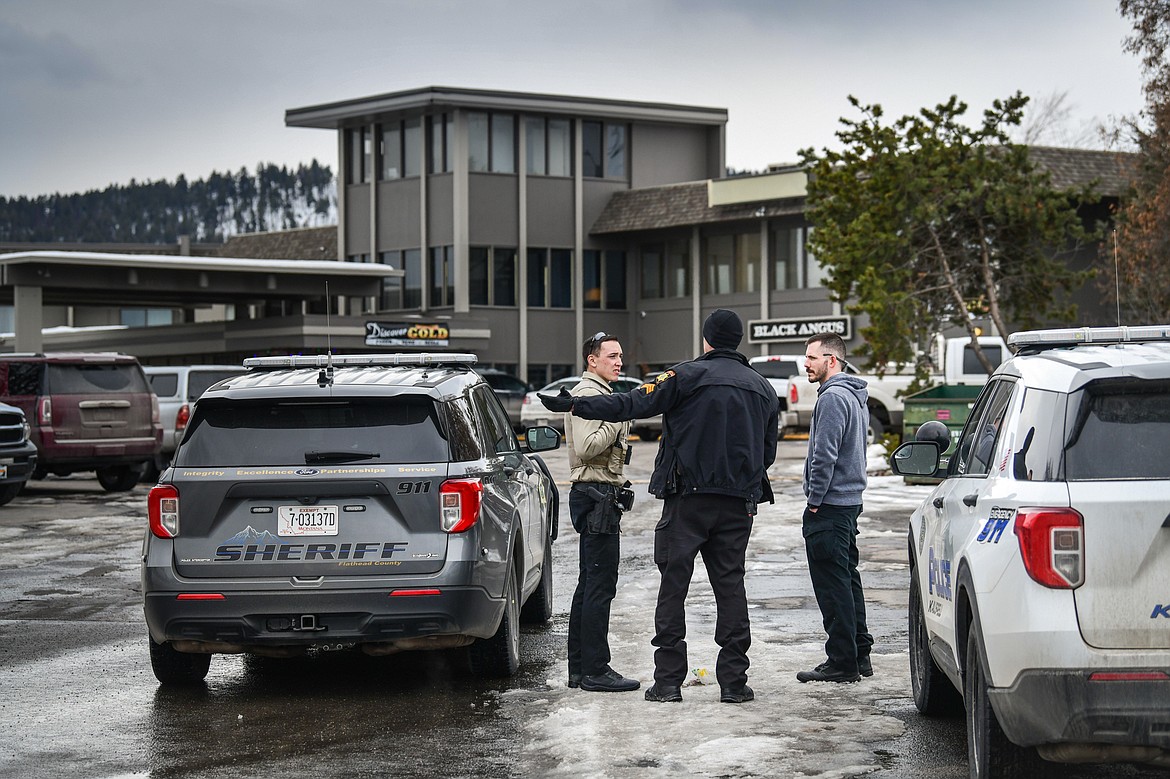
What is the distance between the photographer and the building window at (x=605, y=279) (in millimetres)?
57969

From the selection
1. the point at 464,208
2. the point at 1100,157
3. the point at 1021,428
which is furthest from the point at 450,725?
the point at 464,208

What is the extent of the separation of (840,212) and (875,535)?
1375 cm

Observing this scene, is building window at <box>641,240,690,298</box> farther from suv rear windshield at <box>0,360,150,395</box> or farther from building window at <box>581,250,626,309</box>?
suv rear windshield at <box>0,360,150,395</box>

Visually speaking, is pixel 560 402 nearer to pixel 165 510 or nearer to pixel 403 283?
pixel 165 510

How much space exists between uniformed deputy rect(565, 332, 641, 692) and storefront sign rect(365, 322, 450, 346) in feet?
146

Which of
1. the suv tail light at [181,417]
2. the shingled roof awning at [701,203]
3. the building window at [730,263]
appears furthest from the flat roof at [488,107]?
the suv tail light at [181,417]

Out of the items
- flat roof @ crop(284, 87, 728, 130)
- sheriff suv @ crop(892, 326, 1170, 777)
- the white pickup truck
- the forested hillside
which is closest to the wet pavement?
sheriff suv @ crop(892, 326, 1170, 777)

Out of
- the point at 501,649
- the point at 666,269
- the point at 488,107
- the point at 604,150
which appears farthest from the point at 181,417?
the point at 604,150

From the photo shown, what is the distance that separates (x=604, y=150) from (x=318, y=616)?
50980 millimetres

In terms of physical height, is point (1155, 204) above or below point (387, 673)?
above

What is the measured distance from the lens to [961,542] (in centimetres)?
600

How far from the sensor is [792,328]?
170 feet

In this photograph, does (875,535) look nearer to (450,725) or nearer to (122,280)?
(450,725)

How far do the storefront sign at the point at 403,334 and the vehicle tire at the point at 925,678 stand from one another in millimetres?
45511
